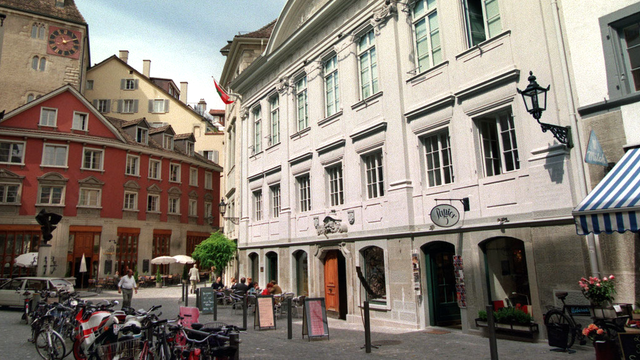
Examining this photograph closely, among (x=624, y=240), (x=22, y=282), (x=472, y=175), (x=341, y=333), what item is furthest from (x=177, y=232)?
(x=624, y=240)

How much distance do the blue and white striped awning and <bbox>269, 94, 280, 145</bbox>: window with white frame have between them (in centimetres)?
1428

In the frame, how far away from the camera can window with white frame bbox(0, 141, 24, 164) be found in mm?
31661

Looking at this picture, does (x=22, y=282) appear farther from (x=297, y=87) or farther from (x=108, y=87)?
(x=108, y=87)

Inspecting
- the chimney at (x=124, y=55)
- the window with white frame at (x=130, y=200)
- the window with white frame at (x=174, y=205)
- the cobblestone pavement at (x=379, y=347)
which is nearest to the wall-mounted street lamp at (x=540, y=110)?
the cobblestone pavement at (x=379, y=347)

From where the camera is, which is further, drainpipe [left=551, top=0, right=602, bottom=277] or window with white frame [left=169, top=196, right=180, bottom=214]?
window with white frame [left=169, top=196, right=180, bottom=214]

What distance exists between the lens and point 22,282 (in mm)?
18375

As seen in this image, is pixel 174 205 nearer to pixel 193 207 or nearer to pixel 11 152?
pixel 193 207

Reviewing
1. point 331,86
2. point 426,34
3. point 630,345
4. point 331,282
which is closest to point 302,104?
→ point 331,86

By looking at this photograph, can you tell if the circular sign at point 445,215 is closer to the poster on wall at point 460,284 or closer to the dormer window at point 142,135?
the poster on wall at point 460,284

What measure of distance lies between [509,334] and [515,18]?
700 centimetres

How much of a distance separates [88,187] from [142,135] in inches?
269

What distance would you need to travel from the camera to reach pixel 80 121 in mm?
34625

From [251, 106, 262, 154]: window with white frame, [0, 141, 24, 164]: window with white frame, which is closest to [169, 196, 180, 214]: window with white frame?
[0, 141, 24, 164]: window with white frame

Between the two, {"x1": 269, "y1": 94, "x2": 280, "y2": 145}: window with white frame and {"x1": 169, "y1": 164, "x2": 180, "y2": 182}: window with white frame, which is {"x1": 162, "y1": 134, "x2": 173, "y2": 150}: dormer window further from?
{"x1": 269, "y1": 94, "x2": 280, "y2": 145}: window with white frame
